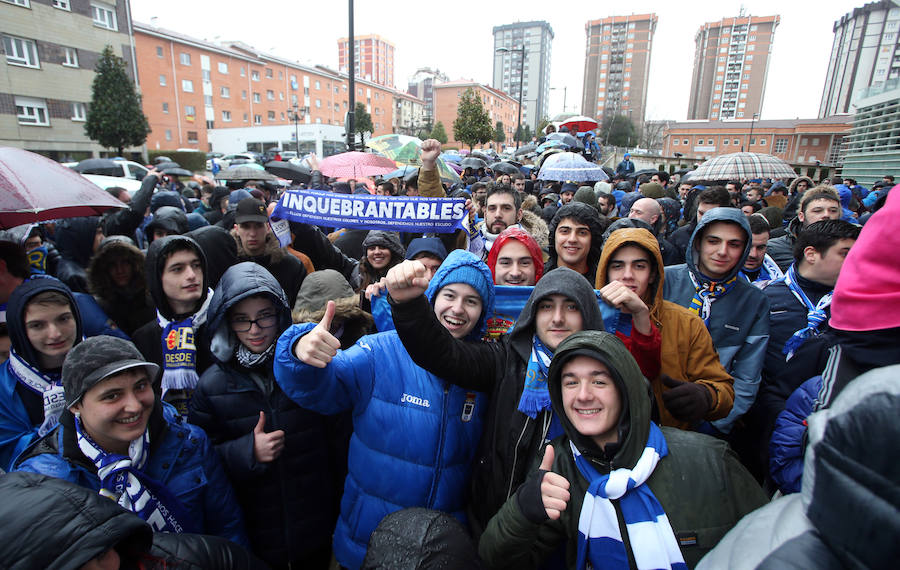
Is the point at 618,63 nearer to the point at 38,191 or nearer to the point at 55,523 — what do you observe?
the point at 38,191

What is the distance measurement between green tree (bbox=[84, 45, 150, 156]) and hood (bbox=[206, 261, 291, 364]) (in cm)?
3296

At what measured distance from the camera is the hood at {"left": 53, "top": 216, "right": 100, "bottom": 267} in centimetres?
440

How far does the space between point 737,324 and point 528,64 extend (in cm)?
12333

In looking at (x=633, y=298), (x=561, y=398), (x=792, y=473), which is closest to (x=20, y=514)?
(x=561, y=398)

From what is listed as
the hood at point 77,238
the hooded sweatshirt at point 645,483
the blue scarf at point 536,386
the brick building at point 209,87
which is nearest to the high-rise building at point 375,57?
the brick building at point 209,87

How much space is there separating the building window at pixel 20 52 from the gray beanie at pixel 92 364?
35.6 m

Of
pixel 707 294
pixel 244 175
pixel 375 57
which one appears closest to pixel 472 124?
pixel 244 175

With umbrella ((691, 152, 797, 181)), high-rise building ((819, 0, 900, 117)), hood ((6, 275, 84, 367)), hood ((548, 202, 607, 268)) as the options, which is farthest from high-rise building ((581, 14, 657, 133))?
hood ((6, 275, 84, 367))

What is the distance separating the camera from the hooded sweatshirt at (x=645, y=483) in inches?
54.2

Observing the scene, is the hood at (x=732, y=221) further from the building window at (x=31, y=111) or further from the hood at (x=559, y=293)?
the building window at (x=31, y=111)

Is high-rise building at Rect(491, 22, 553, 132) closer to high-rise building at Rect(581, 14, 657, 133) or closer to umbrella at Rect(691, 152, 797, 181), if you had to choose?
high-rise building at Rect(581, 14, 657, 133)

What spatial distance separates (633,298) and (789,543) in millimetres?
1377

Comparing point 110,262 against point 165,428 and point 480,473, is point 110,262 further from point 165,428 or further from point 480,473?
point 480,473

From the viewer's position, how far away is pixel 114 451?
1.73 m
